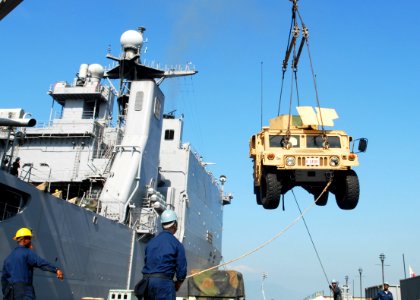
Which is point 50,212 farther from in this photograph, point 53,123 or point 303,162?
point 53,123

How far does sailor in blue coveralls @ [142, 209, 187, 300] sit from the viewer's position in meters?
4.55

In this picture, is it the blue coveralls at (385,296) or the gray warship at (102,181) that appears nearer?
the blue coveralls at (385,296)

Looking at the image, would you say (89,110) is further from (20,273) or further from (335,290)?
(20,273)

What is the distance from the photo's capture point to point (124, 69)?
24750mm

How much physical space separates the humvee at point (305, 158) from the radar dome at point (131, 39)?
613 inches

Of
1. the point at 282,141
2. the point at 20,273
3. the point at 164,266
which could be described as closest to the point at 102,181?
the point at 282,141

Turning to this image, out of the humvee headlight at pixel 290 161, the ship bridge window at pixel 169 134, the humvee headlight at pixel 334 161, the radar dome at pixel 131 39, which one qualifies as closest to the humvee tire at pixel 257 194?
the humvee headlight at pixel 290 161

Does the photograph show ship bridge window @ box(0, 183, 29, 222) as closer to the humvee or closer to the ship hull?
the ship hull

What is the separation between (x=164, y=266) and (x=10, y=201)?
891 centimetres

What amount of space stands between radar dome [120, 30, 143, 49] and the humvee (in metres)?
15.6

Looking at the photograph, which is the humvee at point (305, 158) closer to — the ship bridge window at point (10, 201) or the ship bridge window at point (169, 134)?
the ship bridge window at point (10, 201)

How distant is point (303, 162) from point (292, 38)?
3.06 metres

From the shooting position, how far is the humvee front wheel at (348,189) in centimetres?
970

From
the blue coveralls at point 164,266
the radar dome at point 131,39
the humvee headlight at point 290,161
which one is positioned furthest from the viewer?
the radar dome at point 131,39
